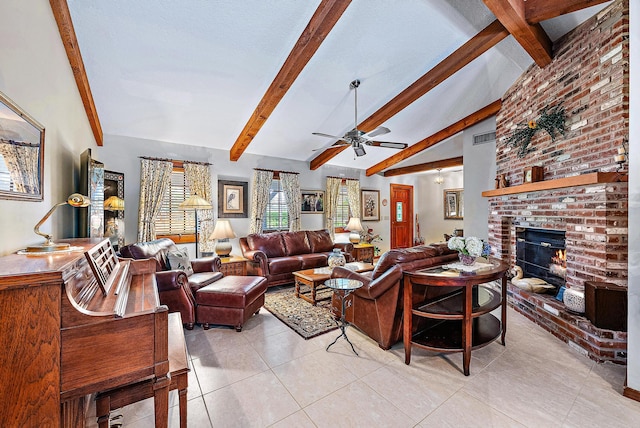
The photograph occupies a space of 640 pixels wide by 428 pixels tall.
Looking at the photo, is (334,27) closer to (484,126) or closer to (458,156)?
(484,126)

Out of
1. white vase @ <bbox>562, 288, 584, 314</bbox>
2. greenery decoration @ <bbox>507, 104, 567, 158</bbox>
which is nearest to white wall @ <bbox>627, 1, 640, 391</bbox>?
white vase @ <bbox>562, 288, 584, 314</bbox>

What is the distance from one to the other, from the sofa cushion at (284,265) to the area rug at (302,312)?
39 centimetres

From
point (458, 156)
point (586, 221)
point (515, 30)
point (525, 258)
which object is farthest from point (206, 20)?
point (458, 156)

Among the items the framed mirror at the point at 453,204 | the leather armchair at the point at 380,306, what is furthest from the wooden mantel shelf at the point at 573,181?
the framed mirror at the point at 453,204

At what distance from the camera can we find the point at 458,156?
675cm

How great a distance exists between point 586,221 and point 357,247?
4255mm

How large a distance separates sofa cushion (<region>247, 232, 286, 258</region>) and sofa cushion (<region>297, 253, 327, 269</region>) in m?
0.49

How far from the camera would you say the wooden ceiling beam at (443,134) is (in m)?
4.73

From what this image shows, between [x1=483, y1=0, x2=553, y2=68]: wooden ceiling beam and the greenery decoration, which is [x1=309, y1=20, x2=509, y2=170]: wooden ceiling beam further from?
the greenery decoration

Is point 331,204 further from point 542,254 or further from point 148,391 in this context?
point 148,391

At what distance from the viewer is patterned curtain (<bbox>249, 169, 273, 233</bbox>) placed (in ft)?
19.3

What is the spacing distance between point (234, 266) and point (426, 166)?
5488mm

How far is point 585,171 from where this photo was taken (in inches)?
110

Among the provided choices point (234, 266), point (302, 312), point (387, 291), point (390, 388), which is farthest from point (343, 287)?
point (234, 266)
